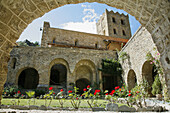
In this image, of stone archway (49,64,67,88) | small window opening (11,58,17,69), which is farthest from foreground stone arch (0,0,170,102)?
stone archway (49,64,67,88)

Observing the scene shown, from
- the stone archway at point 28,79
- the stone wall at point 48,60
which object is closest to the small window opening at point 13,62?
the stone wall at point 48,60

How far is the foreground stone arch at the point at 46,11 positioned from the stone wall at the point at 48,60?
10898 millimetres

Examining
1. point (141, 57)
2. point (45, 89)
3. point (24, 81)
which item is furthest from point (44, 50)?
point (141, 57)

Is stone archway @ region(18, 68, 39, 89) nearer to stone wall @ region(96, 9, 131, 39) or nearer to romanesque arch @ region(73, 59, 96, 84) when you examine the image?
romanesque arch @ region(73, 59, 96, 84)

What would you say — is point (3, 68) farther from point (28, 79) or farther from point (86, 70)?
point (28, 79)

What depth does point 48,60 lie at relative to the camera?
13094 millimetres

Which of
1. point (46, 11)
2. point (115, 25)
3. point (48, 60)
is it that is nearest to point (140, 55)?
point (46, 11)

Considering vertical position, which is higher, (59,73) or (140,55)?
(140,55)

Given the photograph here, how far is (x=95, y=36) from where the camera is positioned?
70.4 ft

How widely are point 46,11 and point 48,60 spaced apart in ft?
36.8

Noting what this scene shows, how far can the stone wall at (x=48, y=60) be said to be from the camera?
41.4 ft

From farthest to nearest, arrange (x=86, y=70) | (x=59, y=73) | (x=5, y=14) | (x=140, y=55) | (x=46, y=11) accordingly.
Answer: (x=59, y=73)
(x=86, y=70)
(x=140, y=55)
(x=46, y=11)
(x=5, y=14)

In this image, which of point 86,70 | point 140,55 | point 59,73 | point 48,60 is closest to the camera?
point 140,55

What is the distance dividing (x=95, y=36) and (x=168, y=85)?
1975 centimetres
